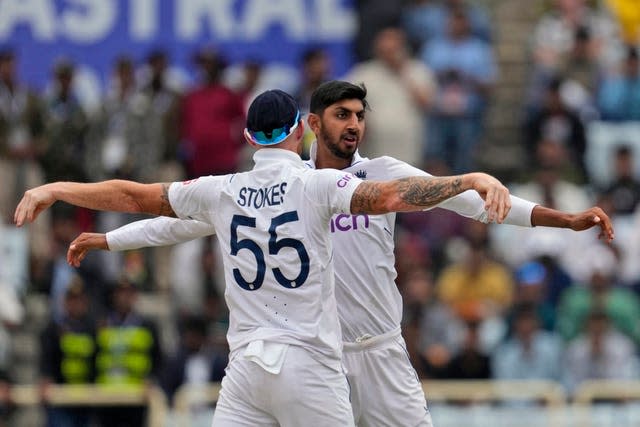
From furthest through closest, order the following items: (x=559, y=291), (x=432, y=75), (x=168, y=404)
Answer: (x=432, y=75), (x=559, y=291), (x=168, y=404)

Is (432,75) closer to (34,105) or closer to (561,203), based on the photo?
(561,203)

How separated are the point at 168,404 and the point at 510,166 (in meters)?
5.70

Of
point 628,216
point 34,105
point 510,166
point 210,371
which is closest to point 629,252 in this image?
point 628,216

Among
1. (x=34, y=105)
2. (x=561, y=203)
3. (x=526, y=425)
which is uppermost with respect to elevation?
(x=34, y=105)

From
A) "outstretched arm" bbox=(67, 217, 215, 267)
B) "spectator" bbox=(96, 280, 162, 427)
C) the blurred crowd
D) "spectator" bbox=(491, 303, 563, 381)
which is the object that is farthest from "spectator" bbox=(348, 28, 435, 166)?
"outstretched arm" bbox=(67, 217, 215, 267)

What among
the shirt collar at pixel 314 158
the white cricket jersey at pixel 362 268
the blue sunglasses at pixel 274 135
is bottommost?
the white cricket jersey at pixel 362 268

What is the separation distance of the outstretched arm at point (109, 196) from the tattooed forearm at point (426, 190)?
1.41 metres

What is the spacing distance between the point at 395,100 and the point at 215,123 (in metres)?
2.04

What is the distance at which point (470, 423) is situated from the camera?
15.7 meters

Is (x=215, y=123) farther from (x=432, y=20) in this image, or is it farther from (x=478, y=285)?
(x=478, y=285)

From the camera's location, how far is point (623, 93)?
62.0 ft

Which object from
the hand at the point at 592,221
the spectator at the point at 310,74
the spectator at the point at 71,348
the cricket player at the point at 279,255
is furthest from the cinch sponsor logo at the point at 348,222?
the spectator at the point at 310,74

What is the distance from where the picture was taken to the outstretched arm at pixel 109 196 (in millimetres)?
8500

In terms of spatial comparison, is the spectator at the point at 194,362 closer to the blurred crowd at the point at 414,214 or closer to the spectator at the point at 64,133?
the blurred crowd at the point at 414,214
